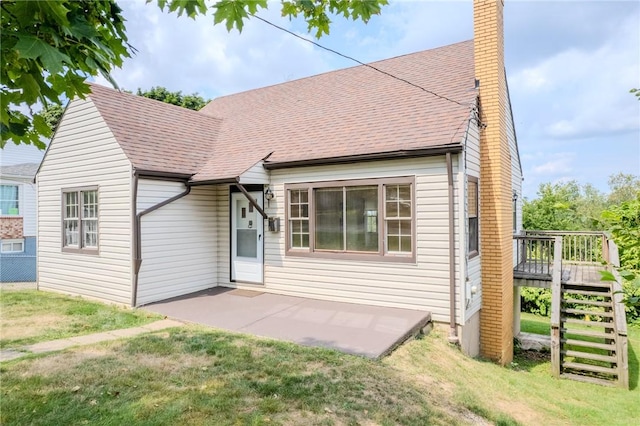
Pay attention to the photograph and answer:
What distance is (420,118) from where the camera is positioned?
25.0 feet

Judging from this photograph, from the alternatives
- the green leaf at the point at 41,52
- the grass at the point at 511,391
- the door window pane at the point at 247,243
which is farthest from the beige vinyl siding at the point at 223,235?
the green leaf at the point at 41,52

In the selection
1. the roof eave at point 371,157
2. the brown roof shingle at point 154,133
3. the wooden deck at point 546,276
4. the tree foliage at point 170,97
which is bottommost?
the wooden deck at point 546,276

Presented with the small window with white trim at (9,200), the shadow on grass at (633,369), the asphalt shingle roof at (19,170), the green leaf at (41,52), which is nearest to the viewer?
the green leaf at (41,52)

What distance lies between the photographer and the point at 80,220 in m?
8.75

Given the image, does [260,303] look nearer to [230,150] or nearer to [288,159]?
[288,159]

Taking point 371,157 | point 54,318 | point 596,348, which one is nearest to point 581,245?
point 596,348

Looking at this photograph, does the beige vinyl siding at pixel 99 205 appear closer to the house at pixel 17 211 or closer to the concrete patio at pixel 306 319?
the concrete patio at pixel 306 319

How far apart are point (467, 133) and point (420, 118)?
113 centimetres

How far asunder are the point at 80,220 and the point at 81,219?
0.17ft

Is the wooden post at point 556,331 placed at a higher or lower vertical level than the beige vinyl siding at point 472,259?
lower

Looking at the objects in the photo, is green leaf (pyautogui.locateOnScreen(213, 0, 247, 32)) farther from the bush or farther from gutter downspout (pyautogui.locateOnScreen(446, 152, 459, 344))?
the bush

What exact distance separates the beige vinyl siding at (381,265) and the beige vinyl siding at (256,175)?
0.21 metres

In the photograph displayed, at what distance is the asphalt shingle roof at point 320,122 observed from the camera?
24.6 ft

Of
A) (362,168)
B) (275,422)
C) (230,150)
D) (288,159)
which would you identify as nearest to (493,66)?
(362,168)
